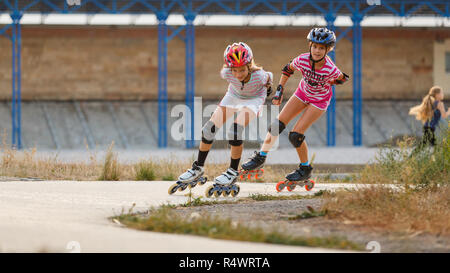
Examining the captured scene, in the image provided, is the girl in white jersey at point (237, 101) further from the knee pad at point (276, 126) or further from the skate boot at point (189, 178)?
the knee pad at point (276, 126)

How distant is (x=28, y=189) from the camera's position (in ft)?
30.6

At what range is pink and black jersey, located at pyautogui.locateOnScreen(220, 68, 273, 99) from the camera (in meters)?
8.95

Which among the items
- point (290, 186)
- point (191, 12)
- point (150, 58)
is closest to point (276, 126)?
point (290, 186)

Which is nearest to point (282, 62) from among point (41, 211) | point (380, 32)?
point (380, 32)

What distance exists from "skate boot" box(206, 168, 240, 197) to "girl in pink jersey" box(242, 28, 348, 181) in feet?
1.70

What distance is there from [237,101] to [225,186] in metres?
1.11

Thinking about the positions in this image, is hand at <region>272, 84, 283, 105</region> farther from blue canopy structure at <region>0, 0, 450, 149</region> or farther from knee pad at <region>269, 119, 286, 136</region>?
blue canopy structure at <region>0, 0, 450, 149</region>

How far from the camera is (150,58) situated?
32.4 m

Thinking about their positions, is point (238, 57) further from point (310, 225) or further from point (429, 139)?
point (429, 139)

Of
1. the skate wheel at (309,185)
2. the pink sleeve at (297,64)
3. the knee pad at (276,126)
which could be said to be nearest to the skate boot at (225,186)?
the knee pad at (276,126)

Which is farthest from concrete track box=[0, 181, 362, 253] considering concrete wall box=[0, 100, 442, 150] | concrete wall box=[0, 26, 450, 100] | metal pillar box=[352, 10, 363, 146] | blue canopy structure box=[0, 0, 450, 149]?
concrete wall box=[0, 26, 450, 100]

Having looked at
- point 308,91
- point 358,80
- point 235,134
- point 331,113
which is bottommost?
point 235,134

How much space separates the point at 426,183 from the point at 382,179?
1.08 metres
